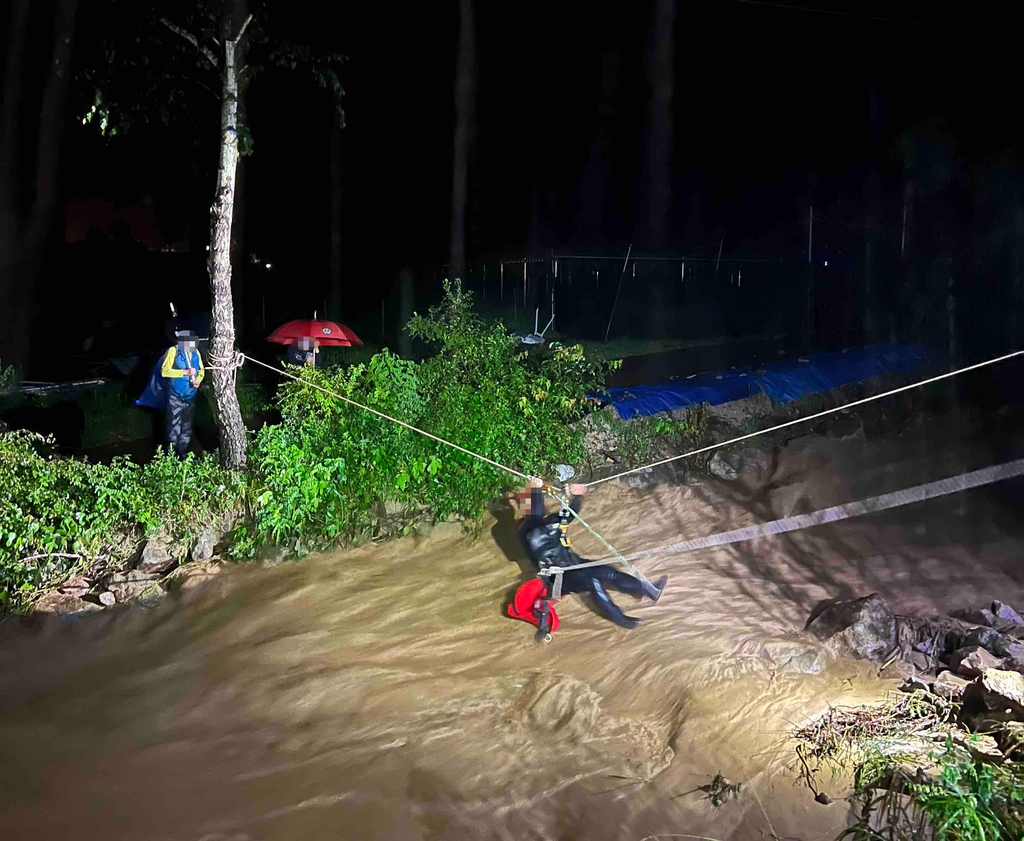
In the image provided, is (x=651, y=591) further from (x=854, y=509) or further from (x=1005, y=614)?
(x=854, y=509)

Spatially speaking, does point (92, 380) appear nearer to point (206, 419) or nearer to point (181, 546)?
point (206, 419)

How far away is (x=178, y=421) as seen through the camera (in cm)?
895

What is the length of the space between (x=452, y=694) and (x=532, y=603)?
1.11 metres

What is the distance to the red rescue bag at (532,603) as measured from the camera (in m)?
6.70

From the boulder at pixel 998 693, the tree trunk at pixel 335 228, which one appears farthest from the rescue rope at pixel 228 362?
the tree trunk at pixel 335 228

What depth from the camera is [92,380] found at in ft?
42.3

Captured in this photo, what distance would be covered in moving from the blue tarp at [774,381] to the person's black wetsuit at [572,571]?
321cm

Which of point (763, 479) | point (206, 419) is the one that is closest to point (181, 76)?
point (206, 419)

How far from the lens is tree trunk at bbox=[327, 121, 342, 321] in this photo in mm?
21828

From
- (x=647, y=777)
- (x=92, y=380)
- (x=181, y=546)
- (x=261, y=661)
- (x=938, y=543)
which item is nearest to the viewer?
(x=647, y=777)

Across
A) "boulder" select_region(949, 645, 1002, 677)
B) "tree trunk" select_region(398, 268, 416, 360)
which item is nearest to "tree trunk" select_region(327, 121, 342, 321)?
"tree trunk" select_region(398, 268, 416, 360)

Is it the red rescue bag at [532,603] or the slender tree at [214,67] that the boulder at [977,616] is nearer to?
the red rescue bag at [532,603]

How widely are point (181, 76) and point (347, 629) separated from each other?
237 inches

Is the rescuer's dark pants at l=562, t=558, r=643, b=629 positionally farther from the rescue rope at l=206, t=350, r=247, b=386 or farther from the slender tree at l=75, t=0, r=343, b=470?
the rescue rope at l=206, t=350, r=247, b=386
